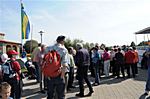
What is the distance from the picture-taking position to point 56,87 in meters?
7.15

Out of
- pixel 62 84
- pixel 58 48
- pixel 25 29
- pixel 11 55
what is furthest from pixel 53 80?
pixel 25 29

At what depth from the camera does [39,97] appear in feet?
31.2

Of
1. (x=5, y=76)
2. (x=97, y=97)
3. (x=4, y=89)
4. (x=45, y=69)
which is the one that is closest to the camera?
(x=4, y=89)

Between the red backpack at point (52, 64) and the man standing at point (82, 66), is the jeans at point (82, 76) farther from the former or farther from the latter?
the red backpack at point (52, 64)

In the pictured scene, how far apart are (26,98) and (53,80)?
2.81 m

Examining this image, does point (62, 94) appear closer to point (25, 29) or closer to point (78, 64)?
point (78, 64)

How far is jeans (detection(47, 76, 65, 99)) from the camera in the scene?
23.1 ft

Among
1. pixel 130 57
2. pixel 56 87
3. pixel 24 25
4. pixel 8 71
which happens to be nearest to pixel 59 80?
pixel 56 87

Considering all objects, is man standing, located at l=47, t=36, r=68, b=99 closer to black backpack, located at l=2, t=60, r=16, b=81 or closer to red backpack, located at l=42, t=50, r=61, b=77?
red backpack, located at l=42, t=50, r=61, b=77

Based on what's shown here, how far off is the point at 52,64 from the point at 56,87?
66 centimetres

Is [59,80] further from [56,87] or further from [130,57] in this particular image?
[130,57]

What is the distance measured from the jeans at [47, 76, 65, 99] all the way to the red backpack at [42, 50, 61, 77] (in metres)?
0.15

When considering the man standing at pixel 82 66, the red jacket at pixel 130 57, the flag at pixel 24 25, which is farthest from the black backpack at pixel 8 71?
the flag at pixel 24 25

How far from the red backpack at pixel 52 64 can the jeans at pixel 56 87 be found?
150mm
